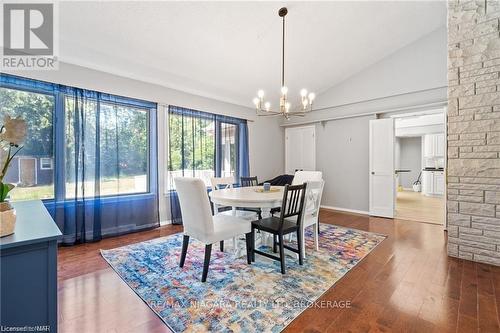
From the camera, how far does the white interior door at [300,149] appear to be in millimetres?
5959

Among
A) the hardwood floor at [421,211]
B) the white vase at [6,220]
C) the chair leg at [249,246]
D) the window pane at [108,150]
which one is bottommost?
the hardwood floor at [421,211]

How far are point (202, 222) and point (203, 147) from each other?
2698 mm

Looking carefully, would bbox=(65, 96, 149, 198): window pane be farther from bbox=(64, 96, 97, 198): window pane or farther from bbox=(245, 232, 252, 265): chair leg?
bbox=(245, 232, 252, 265): chair leg

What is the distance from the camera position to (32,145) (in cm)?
297

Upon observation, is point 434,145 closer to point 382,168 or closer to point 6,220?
point 382,168

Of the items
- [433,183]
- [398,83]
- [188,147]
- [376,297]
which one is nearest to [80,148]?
[188,147]

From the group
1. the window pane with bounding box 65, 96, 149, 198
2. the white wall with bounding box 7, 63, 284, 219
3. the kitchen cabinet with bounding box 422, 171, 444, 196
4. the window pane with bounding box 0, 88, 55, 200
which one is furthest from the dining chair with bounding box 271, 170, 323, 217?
the kitchen cabinet with bounding box 422, 171, 444, 196

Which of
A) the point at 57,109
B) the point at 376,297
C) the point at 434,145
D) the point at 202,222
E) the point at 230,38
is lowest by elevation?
the point at 376,297

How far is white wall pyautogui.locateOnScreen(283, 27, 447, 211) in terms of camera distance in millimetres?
4216

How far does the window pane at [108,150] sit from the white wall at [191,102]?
264 millimetres

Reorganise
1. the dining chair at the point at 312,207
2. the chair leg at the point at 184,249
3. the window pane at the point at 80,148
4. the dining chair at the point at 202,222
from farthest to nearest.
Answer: the window pane at the point at 80,148 < the dining chair at the point at 312,207 < the chair leg at the point at 184,249 < the dining chair at the point at 202,222

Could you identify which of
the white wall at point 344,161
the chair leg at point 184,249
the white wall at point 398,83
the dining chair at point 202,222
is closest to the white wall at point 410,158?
the white wall at point 344,161

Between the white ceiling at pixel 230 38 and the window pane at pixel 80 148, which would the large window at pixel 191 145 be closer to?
the white ceiling at pixel 230 38

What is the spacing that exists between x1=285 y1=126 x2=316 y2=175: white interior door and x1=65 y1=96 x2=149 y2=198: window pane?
12.4ft
